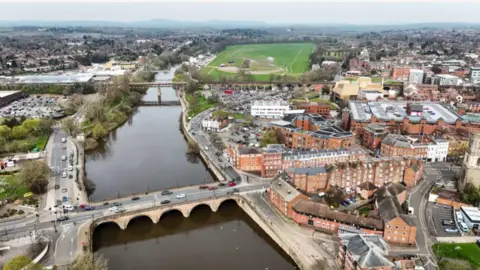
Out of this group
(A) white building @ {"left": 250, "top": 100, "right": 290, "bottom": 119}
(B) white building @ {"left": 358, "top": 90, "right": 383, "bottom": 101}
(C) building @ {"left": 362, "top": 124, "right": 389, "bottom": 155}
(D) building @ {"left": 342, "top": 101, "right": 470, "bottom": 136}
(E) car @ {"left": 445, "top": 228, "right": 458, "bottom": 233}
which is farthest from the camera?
(B) white building @ {"left": 358, "top": 90, "right": 383, "bottom": 101}

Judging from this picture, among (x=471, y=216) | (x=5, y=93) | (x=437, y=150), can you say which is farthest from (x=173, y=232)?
(x=5, y=93)

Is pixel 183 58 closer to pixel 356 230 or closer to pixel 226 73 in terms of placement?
pixel 226 73

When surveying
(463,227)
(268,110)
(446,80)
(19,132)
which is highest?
(446,80)

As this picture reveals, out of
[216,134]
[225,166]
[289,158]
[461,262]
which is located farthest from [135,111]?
[461,262]

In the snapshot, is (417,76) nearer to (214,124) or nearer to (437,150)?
(437,150)

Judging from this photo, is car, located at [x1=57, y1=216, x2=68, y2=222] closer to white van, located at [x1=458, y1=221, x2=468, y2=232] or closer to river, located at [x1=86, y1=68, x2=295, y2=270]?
river, located at [x1=86, y1=68, x2=295, y2=270]

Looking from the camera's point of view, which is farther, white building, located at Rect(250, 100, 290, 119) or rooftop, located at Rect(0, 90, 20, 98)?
rooftop, located at Rect(0, 90, 20, 98)

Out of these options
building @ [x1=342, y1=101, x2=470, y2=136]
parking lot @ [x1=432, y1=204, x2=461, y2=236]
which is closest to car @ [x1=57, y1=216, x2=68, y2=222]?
parking lot @ [x1=432, y1=204, x2=461, y2=236]
